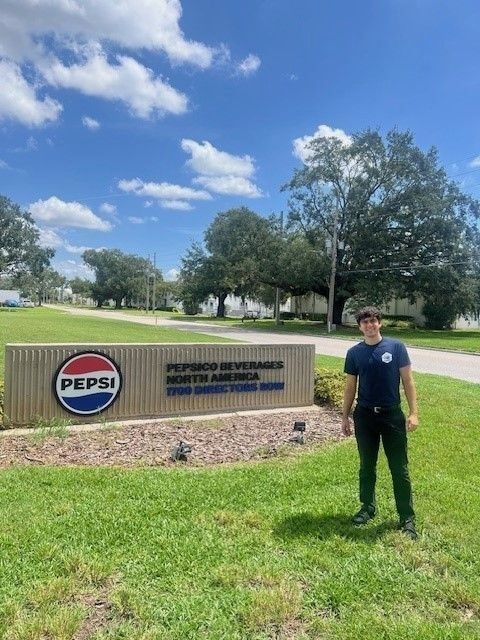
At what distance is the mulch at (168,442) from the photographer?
5.57m

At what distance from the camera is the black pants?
150 inches

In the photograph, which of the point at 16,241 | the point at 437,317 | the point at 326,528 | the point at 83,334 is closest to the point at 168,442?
the point at 326,528

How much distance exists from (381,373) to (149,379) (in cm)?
473

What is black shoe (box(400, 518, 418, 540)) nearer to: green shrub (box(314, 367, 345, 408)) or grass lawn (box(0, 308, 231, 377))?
green shrub (box(314, 367, 345, 408))

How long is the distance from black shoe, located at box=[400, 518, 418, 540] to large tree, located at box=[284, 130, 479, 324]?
3175cm

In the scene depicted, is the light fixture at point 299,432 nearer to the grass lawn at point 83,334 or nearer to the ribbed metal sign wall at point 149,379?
the ribbed metal sign wall at point 149,379

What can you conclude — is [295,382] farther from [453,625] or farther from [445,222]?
[445,222]

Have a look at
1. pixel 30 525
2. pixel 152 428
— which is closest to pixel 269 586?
pixel 30 525

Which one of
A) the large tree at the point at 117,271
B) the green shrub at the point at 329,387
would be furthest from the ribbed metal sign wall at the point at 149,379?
the large tree at the point at 117,271

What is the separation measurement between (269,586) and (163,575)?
2.01 ft

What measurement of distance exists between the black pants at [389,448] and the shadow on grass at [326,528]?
0.55 feet

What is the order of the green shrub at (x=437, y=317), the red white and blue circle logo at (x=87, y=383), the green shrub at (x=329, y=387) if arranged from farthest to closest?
the green shrub at (x=437, y=317), the green shrub at (x=329, y=387), the red white and blue circle logo at (x=87, y=383)

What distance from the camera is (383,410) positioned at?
12.5 ft

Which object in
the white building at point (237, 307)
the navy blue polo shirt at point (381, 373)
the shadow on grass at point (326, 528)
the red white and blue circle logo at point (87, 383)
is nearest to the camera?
the shadow on grass at point (326, 528)
